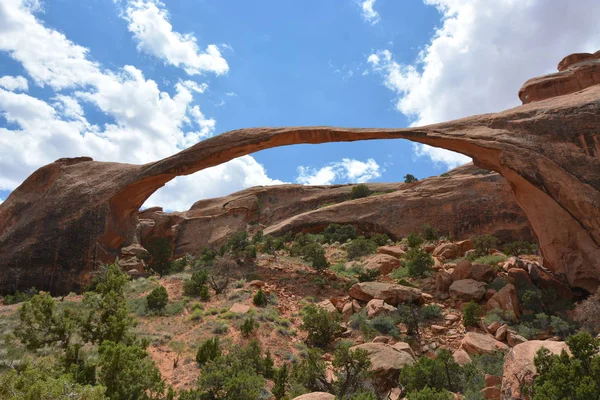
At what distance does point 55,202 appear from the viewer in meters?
15.5

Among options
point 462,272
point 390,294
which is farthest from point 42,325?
point 462,272

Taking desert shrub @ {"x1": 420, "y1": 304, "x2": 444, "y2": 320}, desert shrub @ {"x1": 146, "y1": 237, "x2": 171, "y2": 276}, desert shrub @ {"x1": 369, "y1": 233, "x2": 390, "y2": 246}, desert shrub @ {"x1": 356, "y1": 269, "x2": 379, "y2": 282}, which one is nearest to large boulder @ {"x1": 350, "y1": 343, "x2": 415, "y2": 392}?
desert shrub @ {"x1": 420, "y1": 304, "x2": 444, "y2": 320}

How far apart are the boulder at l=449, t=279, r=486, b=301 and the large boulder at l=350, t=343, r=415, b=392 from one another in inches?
181

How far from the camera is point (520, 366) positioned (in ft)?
18.5

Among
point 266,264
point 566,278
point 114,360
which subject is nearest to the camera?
point 114,360

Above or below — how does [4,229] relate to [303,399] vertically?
above

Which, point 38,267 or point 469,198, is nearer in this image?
point 38,267

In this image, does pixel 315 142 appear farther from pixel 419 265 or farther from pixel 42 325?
pixel 42 325

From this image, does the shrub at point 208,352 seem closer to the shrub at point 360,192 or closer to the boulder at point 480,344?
the boulder at point 480,344

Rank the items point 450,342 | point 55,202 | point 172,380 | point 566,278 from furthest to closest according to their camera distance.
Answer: point 55,202, point 566,278, point 450,342, point 172,380

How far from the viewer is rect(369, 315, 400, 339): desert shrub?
32.8 feet

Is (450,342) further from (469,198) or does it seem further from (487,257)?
(469,198)

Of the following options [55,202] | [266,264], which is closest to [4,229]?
[55,202]

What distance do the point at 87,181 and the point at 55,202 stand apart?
142 centimetres
